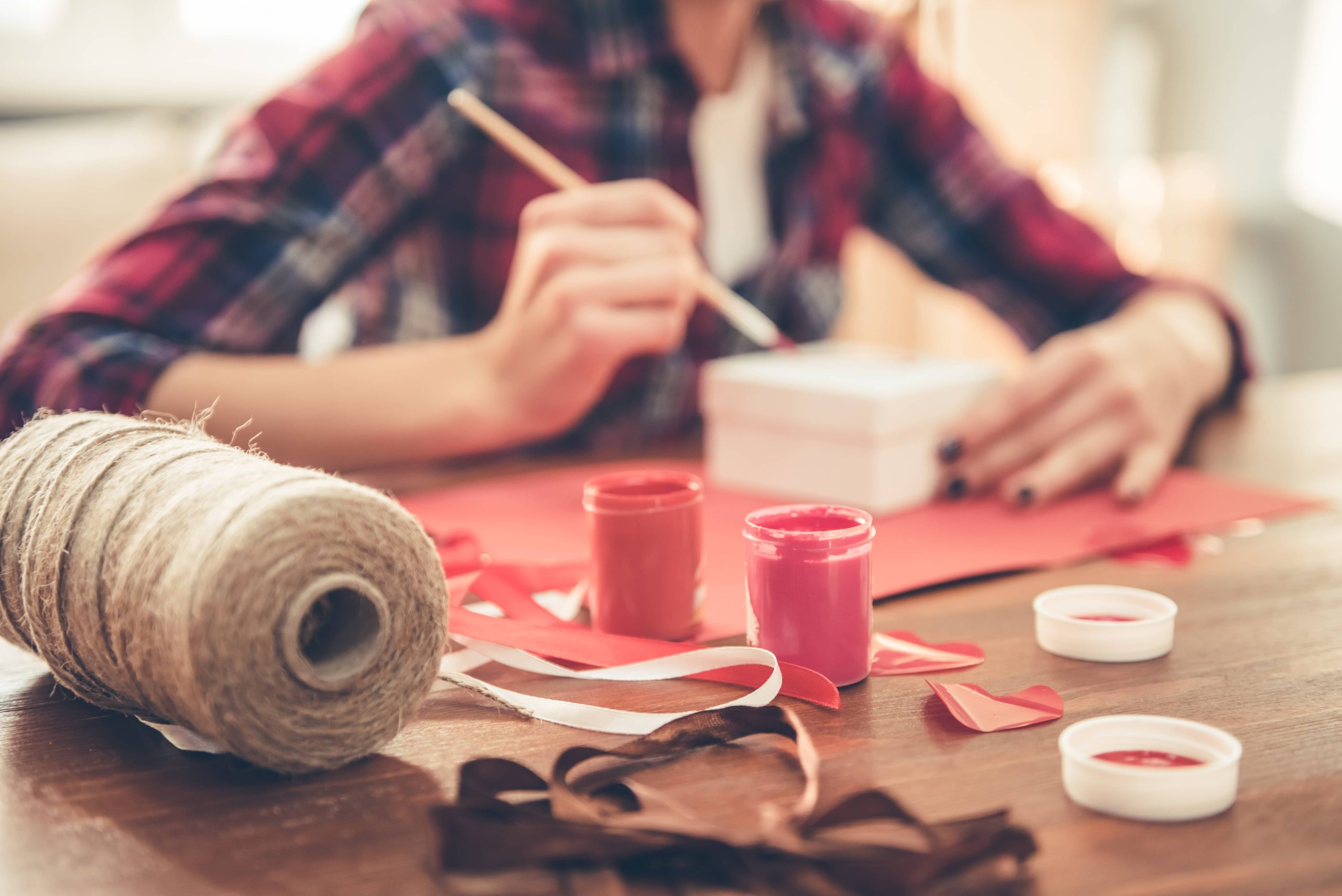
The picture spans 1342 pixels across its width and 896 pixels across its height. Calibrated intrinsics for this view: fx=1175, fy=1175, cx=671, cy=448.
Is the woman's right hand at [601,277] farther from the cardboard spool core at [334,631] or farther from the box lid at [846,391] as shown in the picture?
the cardboard spool core at [334,631]

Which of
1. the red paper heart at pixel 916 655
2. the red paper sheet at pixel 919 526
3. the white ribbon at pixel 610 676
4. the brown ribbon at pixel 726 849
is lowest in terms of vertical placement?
the red paper sheet at pixel 919 526

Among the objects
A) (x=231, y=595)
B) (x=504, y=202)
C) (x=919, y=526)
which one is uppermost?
(x=504, y=202)

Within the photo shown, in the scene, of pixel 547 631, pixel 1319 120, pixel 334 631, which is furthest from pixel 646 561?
pixel 1319 120

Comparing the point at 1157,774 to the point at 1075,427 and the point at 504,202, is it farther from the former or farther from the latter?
the point at 504,202

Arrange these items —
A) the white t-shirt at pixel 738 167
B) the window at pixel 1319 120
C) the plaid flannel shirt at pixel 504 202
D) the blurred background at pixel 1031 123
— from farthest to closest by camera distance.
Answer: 1. the window at pixel 1319 120
2. the blurred background at pixel 1031 123
3. the white t-shirt at pixel 738 167
4. the plaid flannel shirt at pixel 504 202

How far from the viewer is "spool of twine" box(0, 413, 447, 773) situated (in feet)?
1.53

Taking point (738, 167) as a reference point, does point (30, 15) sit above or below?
above

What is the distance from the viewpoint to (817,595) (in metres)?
0.60

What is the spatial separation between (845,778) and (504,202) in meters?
0.97

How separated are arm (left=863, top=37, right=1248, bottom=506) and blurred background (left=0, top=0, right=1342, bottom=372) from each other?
2.40ft

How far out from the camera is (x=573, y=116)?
1.32 m

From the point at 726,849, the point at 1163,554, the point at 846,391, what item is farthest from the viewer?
the point at 846,391

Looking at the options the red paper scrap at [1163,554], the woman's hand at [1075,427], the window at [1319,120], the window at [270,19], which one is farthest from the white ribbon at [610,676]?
the window at [1319,120]

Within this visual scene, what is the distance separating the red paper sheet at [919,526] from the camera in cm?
80
